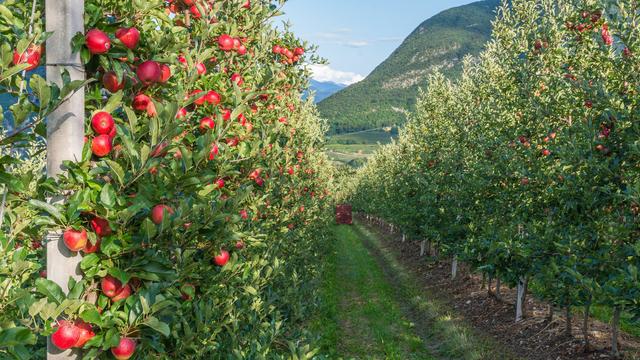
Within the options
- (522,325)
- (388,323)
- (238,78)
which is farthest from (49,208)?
(388,323)

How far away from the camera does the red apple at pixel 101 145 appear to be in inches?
91.7

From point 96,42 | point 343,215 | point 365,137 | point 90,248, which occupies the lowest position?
point 343,215

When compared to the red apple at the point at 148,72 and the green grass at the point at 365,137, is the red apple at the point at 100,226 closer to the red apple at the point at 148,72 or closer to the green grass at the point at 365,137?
the red apple at the point at 148,72

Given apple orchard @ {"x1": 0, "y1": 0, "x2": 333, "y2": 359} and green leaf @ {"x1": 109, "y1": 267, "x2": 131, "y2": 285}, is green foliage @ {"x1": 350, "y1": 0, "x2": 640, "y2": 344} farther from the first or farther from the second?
green leaf @ {"x1": 109, "y1": 267, "x2": 131, "y2": 285}

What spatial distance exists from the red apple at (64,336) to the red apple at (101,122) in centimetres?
96

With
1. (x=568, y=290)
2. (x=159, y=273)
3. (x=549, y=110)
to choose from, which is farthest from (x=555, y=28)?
(x=159, y=273)

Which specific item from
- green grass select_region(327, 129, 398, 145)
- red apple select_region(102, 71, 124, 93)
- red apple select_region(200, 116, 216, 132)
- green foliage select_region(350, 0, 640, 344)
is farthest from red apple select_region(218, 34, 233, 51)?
green grass select_region(327, 129, 398, 145)

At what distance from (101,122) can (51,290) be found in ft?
2.80

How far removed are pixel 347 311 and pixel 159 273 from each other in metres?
14.8

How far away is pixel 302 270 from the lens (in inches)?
448

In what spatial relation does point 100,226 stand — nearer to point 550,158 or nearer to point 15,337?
point 15,337

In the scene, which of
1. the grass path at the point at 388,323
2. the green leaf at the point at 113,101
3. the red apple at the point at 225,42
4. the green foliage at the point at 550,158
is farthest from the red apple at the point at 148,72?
the grass path at the point at 388,323

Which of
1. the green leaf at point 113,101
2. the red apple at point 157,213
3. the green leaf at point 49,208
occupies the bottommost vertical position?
the red apple at point 157,213

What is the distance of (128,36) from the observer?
2.45 meters
